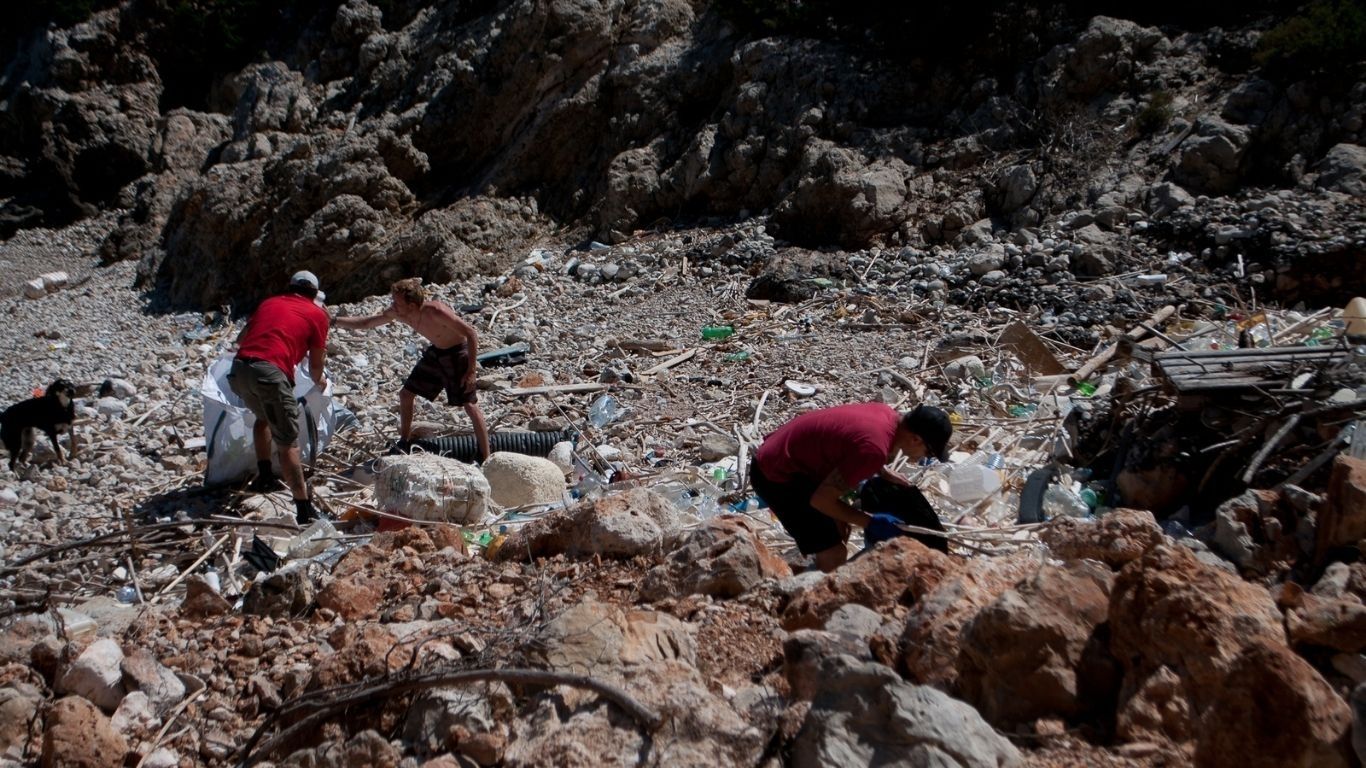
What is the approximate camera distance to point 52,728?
96.6 inches

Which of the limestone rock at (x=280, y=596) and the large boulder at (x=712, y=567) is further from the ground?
the large boulder at (x=712, y=567)

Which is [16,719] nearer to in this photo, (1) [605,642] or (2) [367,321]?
(1) [605,642]

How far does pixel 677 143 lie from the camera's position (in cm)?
1272

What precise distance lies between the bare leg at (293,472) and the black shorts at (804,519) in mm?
2659

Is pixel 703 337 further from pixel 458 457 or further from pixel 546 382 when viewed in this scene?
pixel 458 457

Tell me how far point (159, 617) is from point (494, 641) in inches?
58.1

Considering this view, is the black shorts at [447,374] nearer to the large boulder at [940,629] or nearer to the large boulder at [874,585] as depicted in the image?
the large boulder at [874,585]

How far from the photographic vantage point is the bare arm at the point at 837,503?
10.6ft

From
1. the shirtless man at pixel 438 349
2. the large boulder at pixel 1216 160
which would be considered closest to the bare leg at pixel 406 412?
the shirtless man at pixel 438 349

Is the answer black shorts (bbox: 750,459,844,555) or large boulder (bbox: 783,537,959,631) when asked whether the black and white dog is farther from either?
large boulder (bbox: 783,537,959,631)

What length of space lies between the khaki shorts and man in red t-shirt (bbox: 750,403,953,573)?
2.63 meters

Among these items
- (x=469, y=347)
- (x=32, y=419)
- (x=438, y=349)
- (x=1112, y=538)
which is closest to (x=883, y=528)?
(x=1112, y=538)

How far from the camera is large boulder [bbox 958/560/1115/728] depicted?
198 cm

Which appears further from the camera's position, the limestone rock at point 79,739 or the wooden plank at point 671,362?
the wooden plank at point 671,362
